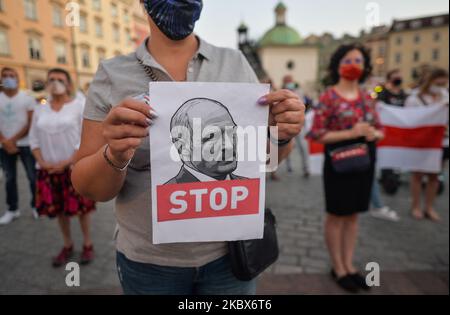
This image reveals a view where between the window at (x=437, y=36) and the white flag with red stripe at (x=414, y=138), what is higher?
the window at (x=437, y=36)

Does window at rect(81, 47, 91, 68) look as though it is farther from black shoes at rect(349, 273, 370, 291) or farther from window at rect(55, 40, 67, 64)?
black shoes at rect(349, 273, 370, 291)

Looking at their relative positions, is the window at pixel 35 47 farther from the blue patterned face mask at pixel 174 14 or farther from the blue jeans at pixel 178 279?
the blue jeans at pixel 178 279

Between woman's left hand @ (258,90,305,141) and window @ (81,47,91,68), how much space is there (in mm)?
1560

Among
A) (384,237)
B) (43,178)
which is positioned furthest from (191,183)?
(384,237)

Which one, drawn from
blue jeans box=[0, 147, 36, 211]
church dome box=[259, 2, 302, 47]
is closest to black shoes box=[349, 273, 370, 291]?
blue jeans box=[0, 147, 36, 211]

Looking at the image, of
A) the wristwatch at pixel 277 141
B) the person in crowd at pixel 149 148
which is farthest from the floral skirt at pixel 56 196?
the wristwatch at pixel 277 141

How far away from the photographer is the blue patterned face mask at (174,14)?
106 centimetres

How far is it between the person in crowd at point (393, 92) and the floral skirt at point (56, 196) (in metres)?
5.14

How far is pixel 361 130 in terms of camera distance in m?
2.35

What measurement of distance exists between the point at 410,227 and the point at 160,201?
4052 mm

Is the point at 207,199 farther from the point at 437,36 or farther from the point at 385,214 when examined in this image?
the point at 437,36

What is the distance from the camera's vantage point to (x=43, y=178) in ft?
9.59

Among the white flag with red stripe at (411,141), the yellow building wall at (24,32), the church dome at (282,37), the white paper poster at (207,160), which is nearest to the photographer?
the white paper poster at (207,160)
